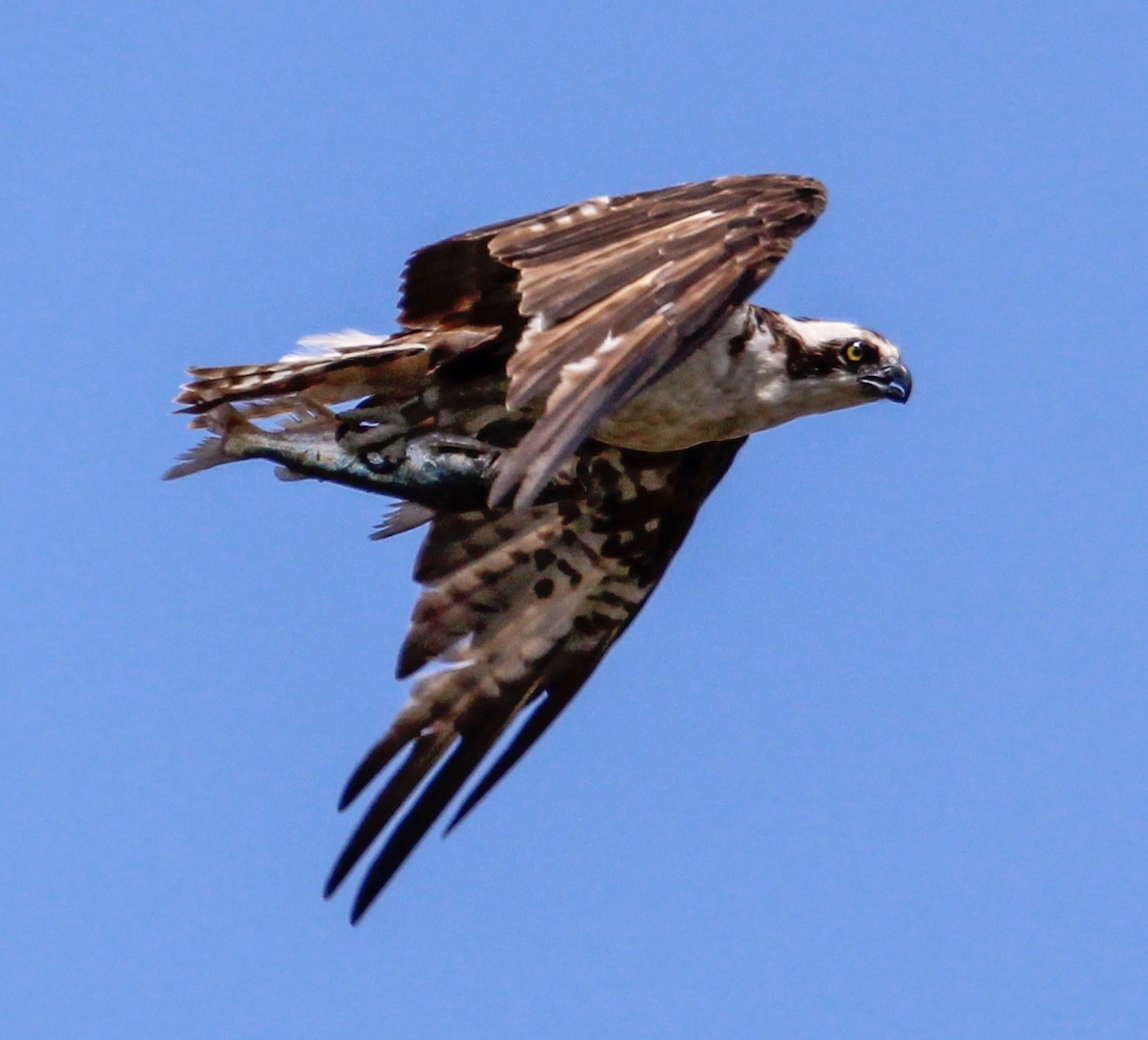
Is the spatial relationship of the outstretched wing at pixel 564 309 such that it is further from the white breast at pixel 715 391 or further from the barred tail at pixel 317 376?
the white breast at pixel 715 391

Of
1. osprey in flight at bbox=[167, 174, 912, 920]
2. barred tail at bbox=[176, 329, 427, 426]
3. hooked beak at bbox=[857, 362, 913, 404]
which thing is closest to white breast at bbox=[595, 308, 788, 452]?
osprey in flight at bbox=[167, 174, 912, 920]

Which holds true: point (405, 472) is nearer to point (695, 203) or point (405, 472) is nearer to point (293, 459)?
point (293, 459)

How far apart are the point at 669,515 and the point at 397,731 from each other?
179cm

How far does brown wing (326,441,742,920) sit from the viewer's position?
39.6ft

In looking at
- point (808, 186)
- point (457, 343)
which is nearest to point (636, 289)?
point (808, 186)

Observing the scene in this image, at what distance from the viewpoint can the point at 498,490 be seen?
882cm

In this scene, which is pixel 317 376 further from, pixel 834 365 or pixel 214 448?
pixel 834 365

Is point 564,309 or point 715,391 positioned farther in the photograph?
point 715,391

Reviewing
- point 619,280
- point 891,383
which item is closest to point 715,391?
point 891,383

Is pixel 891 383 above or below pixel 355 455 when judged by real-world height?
above

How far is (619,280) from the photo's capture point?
9.69m

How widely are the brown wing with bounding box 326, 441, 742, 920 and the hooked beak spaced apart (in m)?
0.98

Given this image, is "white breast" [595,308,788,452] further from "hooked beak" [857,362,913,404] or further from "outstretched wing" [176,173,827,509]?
"outstretched wing" [176,173,827,509]

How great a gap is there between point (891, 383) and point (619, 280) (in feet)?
8.11
